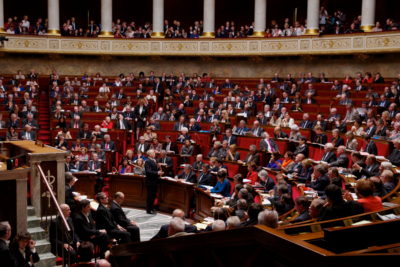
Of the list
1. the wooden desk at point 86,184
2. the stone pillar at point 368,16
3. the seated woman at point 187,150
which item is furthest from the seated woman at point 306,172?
the stone pillar at point 368,16

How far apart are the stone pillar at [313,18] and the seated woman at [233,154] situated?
8.46m

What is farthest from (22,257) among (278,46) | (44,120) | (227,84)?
(278,46)

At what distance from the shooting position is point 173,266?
3646mm

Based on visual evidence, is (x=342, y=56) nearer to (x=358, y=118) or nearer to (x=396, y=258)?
(x=358, y=118)

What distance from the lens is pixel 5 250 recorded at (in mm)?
4348

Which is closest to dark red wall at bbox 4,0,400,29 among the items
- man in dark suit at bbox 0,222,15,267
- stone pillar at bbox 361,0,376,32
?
stone pillar at bbox 361,0,376,32

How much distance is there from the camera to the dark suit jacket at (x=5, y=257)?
170 inches

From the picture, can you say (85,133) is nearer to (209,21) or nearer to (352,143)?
(352,143)

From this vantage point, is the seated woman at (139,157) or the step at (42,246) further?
the seated woman at (139,157)

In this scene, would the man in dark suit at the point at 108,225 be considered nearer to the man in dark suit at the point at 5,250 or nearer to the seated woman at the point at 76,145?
the man in dark suit at the point at 5,250

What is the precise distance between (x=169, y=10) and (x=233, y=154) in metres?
13.6

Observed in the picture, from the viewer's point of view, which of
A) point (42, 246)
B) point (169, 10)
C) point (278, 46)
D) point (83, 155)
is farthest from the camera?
point (169, 10)

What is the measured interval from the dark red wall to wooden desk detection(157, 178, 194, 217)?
1317 centimetres

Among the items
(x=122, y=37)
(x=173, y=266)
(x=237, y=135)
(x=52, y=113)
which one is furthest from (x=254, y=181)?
(x=122, y=37)
